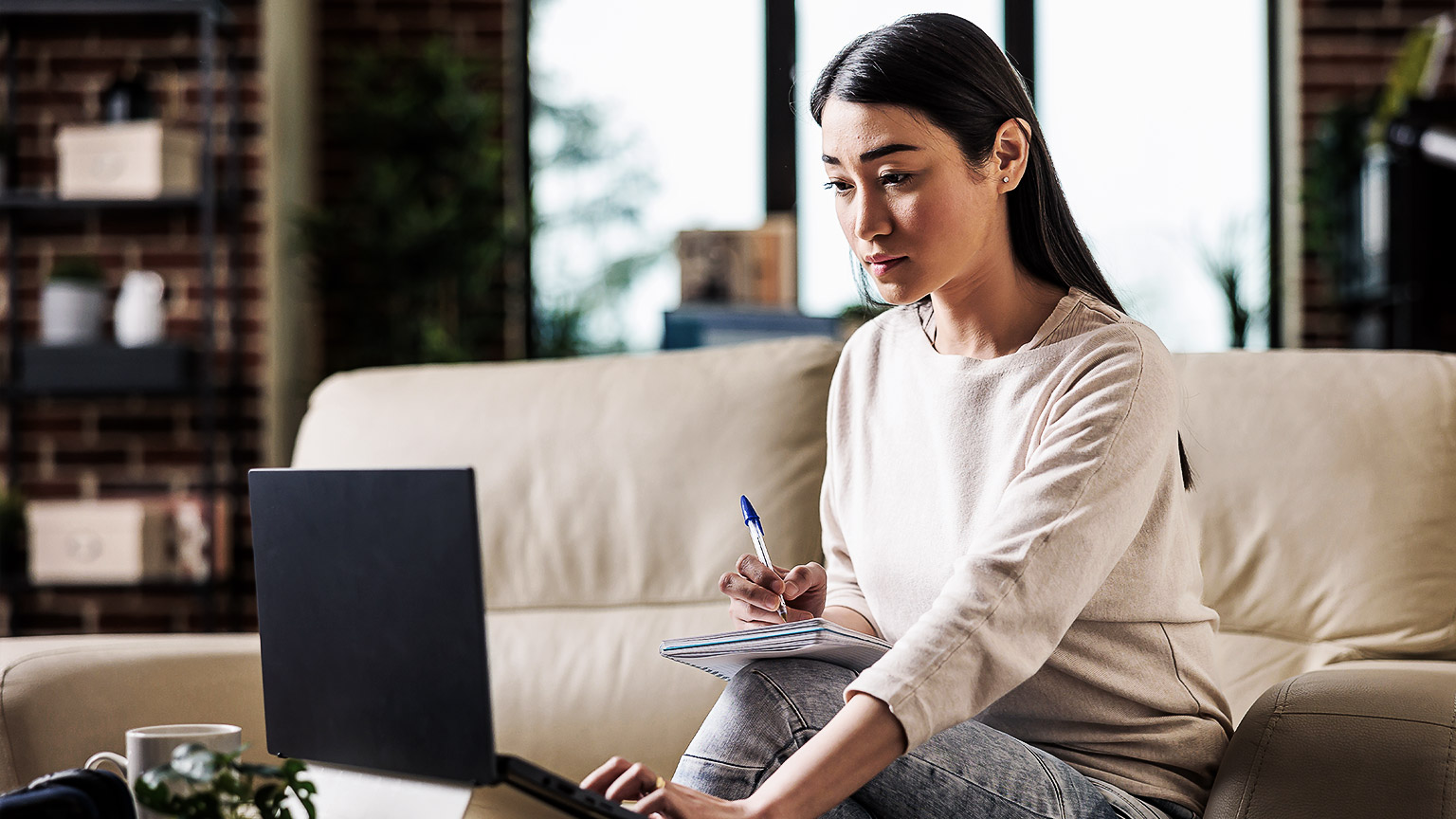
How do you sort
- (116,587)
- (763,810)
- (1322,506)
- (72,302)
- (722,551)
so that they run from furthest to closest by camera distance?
(116,587) < (72,302) < (722,551) < (1322,506) < (763,810)

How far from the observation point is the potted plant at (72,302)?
3607 millimetres

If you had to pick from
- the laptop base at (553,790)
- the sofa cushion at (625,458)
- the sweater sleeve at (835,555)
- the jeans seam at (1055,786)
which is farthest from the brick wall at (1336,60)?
the laptop base at (553,790)

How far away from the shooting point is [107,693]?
1.52 m

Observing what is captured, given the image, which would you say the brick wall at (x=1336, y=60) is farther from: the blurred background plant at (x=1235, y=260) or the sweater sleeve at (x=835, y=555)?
the sweater sleeve at (x=835, y=555)

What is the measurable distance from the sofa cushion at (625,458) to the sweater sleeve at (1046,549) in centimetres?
70

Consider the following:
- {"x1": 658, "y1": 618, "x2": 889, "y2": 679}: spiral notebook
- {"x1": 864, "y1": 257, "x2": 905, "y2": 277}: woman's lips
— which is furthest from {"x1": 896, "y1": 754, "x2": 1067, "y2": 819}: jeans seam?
{"x1": 864, "y1": 257, "x2": 905, "y2": 277}: woman's lips

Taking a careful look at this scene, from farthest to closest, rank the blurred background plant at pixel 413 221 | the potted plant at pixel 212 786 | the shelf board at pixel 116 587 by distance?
the blurred background plant at pixel 413 221, the shelf board at pixel 116 587, the potted plant at pixel 212 786

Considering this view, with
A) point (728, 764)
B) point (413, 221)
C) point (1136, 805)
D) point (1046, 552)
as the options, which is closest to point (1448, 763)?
point (1136, 805)

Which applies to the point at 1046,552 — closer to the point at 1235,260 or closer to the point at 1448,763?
the point at 1448,763

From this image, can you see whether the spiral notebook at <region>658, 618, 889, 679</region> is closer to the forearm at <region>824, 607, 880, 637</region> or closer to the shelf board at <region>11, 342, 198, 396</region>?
the forearm at <region>824, 607, 880, 637</region>

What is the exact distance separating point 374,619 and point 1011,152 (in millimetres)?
739

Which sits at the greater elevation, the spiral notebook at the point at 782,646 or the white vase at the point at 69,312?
the white vase at the point at 69,312

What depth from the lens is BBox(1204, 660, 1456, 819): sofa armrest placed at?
44.1 inches

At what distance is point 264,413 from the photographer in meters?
3.86
